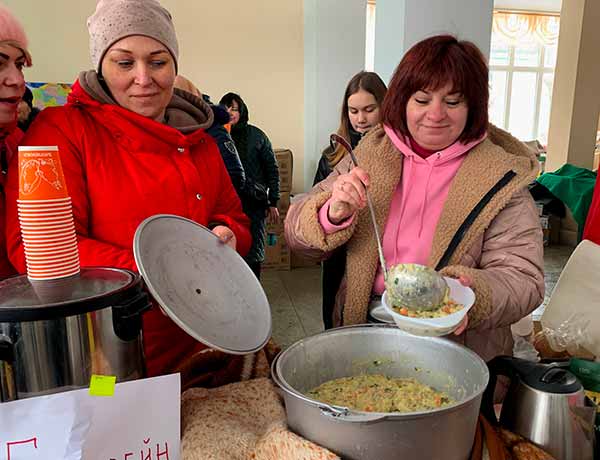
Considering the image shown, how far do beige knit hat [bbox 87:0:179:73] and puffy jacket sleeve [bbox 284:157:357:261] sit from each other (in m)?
0.48

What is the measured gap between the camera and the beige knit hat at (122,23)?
1021 millimetres

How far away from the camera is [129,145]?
3.47ft

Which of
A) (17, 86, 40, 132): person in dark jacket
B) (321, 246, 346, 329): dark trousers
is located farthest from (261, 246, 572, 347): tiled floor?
(17, 86, 40, 132): person in dark jacket

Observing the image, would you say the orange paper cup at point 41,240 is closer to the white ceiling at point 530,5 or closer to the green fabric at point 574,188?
the green fabric at point 574,188

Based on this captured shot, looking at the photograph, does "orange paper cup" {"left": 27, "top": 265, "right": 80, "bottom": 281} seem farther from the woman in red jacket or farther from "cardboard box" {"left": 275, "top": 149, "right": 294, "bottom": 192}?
"cardboard box" {"left": 275, "top": 149, "right": 294, "bottom": 192}

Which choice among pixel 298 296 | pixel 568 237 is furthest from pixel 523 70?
pixel 298 296

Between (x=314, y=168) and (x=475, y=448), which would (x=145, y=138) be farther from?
(x=314, y=168)

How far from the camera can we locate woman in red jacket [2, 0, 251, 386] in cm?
101

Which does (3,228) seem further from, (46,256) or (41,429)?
(41,429)

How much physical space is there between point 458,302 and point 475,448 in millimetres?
269

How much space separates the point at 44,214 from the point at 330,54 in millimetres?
4157

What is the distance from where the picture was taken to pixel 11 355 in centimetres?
65

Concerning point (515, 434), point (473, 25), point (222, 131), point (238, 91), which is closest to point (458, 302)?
point (515, 434)

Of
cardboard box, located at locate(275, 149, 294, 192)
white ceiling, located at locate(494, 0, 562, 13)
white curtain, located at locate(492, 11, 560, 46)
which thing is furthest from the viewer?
white curtain, located at locate(492, 11, 560, 46)
